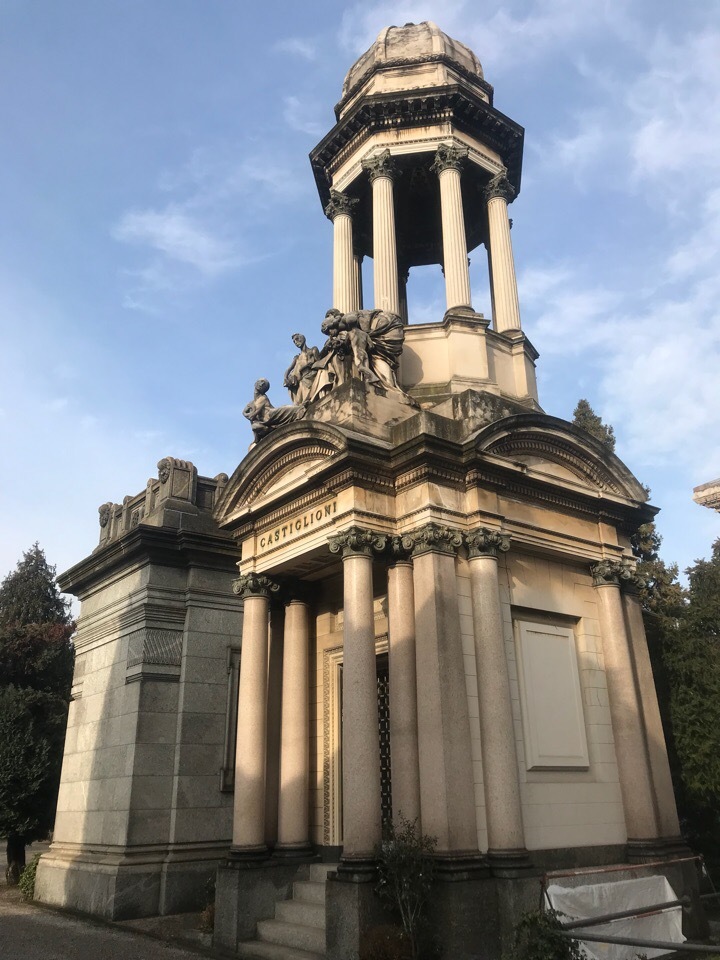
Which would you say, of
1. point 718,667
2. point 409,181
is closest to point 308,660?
point 718,667

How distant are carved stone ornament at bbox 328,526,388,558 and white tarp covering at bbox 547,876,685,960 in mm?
4725

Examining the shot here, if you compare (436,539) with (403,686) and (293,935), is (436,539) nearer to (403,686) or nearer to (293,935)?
(403,686)

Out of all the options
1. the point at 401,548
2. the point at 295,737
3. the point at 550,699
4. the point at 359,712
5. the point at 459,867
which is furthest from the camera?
the point at 295,737

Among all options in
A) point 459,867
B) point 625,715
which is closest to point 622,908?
point 459,867

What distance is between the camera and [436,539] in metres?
11.0

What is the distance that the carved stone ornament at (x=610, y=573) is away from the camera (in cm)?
1307

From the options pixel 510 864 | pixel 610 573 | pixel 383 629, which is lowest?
pixel 510 864

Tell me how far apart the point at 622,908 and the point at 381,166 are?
43.4 feet

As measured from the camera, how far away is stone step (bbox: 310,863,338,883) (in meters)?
11.9

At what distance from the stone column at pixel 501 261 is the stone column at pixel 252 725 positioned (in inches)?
276

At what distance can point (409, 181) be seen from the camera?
56.2 ft

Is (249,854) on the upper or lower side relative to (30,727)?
lower

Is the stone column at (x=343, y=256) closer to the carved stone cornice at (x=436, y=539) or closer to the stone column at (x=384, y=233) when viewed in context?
the stone column at (x=384, y=233)

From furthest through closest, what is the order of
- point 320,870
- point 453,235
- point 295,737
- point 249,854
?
point 453,235
point 295,737
point 320,870
point 249,854
